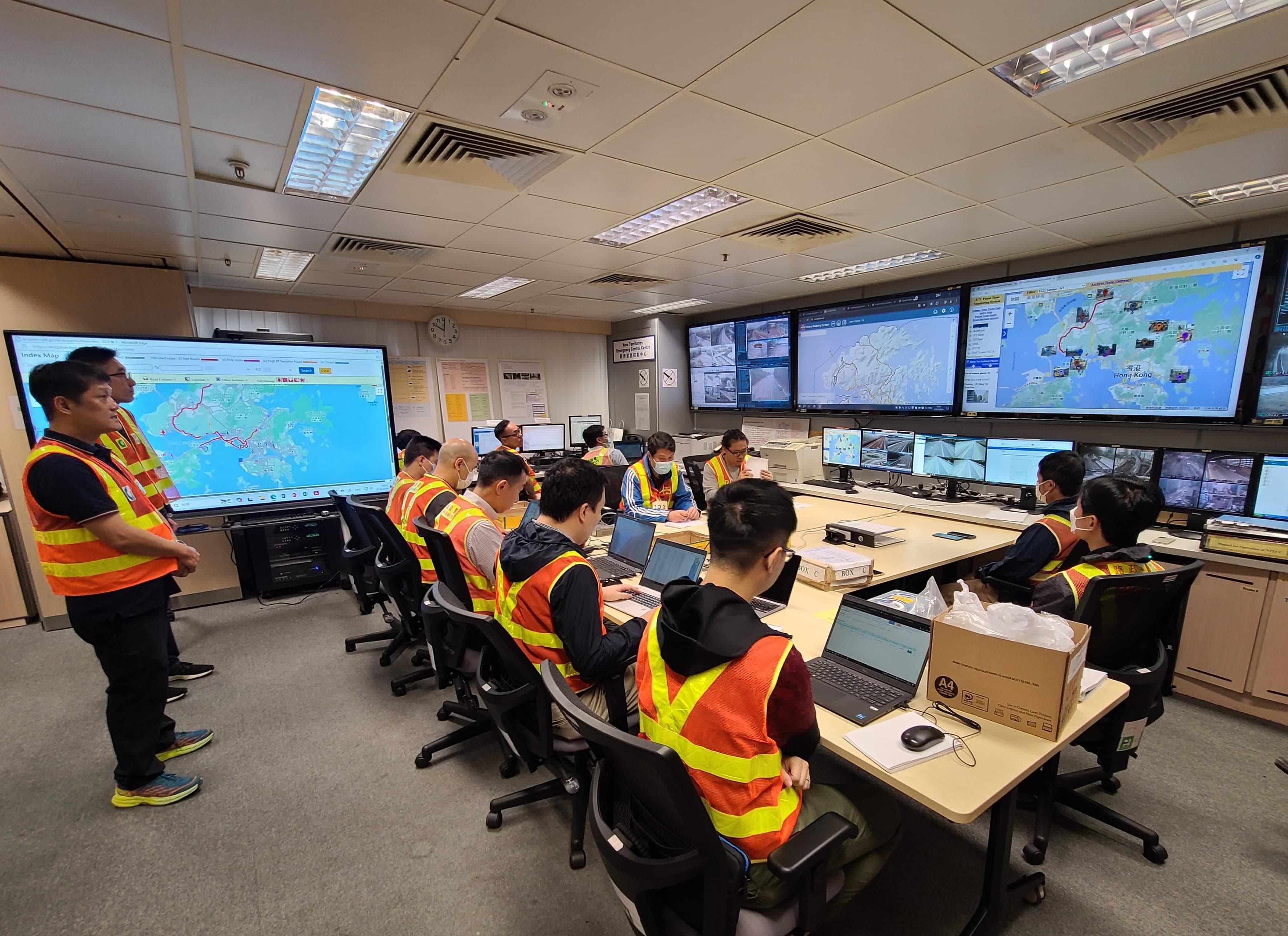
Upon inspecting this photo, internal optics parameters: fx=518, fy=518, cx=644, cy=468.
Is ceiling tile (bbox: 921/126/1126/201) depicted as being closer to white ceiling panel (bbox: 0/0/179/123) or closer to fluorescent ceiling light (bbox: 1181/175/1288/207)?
fluorescent ceiling light (bbox: 1181/175/1288/207)

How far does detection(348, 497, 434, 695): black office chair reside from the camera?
275 cm

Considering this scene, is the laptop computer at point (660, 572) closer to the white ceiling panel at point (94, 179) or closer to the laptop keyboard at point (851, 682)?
the laptop keyboard at point (851, 682)

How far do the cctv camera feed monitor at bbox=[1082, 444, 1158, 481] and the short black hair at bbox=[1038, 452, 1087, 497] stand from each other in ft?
2.15

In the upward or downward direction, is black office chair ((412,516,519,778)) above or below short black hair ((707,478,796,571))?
below

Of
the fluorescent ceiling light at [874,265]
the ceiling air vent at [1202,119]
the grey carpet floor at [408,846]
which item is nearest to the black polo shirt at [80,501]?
the grey carpet floor at [408,846]

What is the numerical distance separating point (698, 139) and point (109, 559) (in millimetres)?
2768

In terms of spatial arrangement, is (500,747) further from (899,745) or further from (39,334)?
(39,334)

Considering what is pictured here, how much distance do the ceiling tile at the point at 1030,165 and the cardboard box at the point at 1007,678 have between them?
1.88 m

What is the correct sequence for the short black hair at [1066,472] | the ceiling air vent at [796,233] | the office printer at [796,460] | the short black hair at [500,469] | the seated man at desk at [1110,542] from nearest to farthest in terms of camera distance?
the seated man at desk at [1110,542] < the short black hair at [500,469] < the short black hair at [1066,472] < the ceiling air vent at [796,233] < the office printer at [796,460]

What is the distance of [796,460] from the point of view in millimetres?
4891

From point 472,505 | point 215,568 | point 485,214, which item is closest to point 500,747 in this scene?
point 472,505

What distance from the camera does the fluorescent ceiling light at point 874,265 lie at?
Result: 3.83 meters

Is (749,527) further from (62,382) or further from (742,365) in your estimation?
(742,365)

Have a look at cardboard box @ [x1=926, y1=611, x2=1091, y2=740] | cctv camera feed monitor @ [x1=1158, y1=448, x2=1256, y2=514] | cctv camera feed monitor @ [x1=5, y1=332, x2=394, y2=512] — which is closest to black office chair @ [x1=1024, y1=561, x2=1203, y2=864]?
cardboard box @ [x1=926, y1=611, x2=1091, y2=740]
